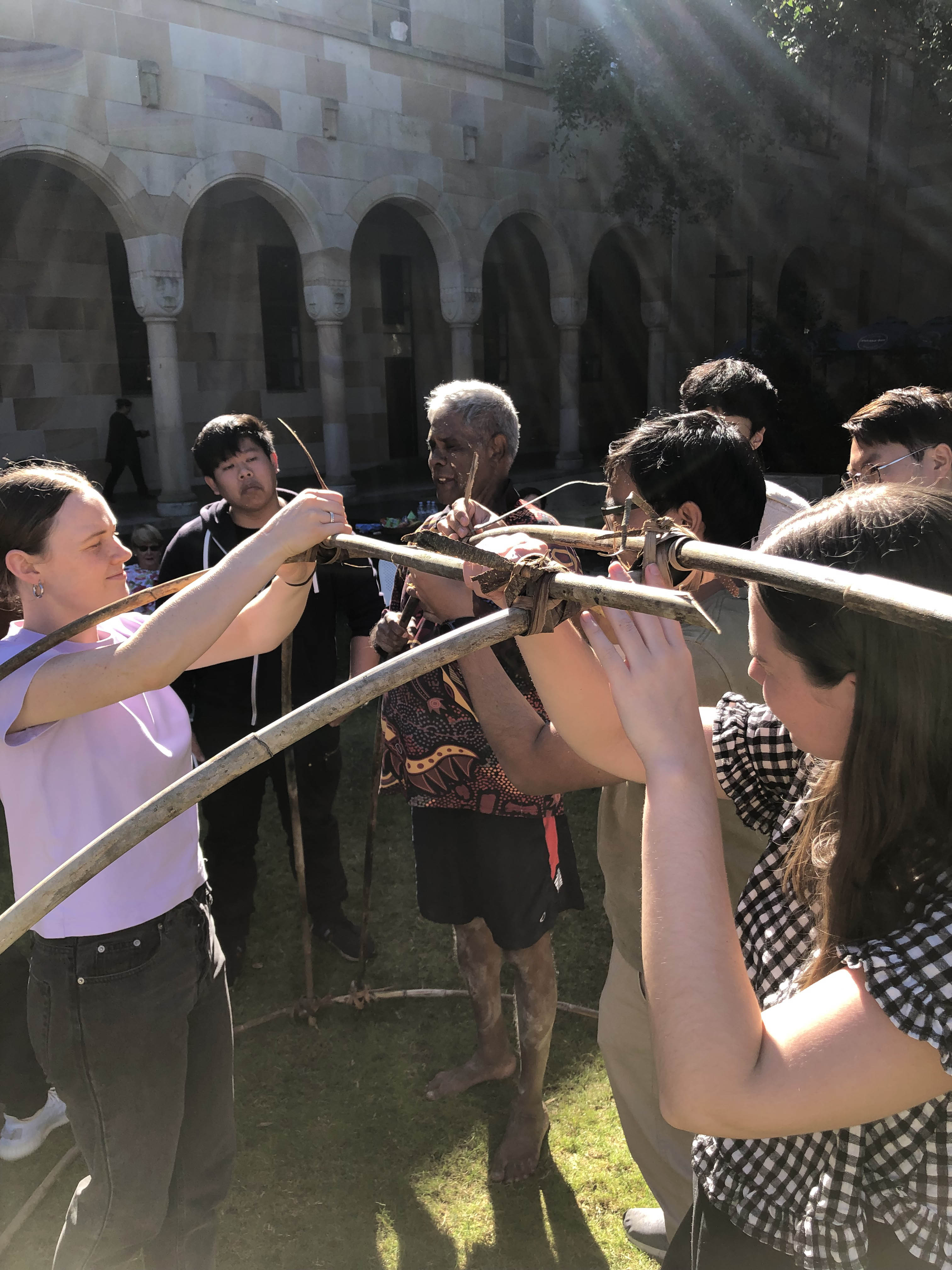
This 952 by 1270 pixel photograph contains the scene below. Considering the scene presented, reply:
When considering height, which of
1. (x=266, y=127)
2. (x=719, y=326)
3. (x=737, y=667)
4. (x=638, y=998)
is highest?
(x=266, y=127)

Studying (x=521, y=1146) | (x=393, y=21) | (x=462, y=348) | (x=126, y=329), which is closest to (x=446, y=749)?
(x=521, y=1146)

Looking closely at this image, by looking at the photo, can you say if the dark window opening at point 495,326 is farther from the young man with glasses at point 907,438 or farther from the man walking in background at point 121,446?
the young man with glasses at point 907,438

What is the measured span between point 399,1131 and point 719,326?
722 inches

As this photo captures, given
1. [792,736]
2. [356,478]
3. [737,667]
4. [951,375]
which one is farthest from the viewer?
[356,478]

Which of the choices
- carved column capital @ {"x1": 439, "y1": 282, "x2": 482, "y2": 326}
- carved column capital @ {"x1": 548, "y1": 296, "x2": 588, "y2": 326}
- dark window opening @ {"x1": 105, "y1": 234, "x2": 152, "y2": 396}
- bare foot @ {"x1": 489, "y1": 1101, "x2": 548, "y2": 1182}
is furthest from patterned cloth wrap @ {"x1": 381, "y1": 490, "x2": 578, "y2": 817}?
carved column capital @ {"x1": 548, "y1": 296, "x2": 588, "y2": 326}

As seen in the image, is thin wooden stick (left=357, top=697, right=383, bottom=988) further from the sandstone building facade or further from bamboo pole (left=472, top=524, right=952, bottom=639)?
the sandstone building facade

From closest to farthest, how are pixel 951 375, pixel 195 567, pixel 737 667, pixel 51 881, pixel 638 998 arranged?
pixel 51 881, pixel 737 667, pixel 638 998, pixel 195 567, pixel 951 375

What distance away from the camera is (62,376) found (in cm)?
1318

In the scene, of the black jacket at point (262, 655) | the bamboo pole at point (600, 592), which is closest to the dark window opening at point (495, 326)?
the black jacket at point (262, 655)

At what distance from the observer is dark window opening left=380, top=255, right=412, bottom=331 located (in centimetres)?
1661

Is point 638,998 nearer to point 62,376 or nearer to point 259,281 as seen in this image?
point 62,376

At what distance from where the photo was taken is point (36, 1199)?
2814 mm

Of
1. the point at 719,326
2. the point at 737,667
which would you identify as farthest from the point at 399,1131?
the point at 719,326

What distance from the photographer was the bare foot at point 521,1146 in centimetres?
288
